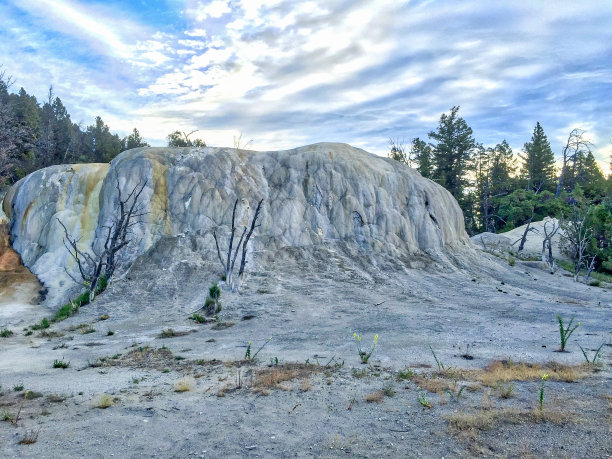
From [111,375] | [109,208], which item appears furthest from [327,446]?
[109,208]

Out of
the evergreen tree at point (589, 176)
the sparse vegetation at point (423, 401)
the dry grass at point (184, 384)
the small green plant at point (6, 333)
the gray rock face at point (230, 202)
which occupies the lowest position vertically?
the small green plant at point (6, 333)

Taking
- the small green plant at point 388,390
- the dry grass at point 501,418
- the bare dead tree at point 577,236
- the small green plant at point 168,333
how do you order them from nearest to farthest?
the dry grass at point 501,418
the small green plant at point 388,390
the small green plant at point 168,333
the bare dead tree at point 577,236

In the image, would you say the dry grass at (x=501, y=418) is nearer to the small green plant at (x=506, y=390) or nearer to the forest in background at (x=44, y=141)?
the small green plant at (x=506, y=390)

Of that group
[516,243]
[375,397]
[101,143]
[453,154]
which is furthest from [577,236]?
[101,143]

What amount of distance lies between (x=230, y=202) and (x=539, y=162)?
54555 millimetres

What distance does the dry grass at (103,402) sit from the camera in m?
9.25

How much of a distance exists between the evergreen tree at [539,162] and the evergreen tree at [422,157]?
16.6m

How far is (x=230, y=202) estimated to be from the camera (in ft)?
98.3

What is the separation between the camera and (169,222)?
94.0 ft

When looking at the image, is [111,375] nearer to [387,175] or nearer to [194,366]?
[194,366]

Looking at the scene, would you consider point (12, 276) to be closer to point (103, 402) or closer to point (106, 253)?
point (106, 253)

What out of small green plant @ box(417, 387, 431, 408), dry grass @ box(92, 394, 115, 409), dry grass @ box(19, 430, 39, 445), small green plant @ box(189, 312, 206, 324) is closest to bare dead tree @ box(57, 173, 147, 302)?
small green plant @ box(189, 312, 206, 324)

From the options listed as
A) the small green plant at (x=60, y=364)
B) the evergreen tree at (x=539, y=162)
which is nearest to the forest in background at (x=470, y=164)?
the evergreen tree at (x=539, y=162)

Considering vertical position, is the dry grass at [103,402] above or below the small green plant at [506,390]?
below
